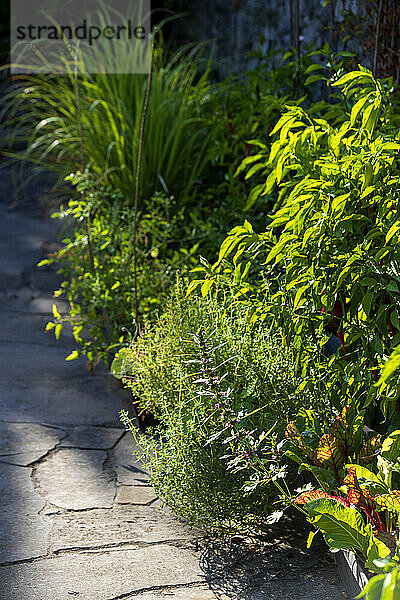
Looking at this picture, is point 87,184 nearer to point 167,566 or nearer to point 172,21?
point 167,566

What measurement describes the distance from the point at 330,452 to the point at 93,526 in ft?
2.52

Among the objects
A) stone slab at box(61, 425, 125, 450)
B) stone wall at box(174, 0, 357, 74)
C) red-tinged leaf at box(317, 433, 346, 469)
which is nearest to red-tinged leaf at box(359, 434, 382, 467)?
red-tinged leaf at box(317, 433, 346, 469)

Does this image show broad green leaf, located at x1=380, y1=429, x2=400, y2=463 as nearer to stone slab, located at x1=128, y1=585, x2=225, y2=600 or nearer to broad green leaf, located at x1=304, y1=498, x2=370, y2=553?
broad green leaf, located at x1=304, y1=498, x2=370, y2=553

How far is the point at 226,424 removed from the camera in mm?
1893

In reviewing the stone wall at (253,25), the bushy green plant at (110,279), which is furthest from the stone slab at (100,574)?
the stone wall at (253,25)

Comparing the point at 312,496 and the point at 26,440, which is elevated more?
the point at 312,496

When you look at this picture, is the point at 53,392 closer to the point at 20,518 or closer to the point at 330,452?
the point at 20,518

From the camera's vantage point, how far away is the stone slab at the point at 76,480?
2.24m

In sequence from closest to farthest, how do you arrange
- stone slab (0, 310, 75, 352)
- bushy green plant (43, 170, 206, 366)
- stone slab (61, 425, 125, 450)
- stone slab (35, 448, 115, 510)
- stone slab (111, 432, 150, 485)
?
stone slab (35, 448, 115, 510) < stone slab (111, 432, 150, 485) < stone slab (61, 425, 125, 450) < bushy green plant (43, 170, 206, 366) < stone slab (0, 310, 75, 352)

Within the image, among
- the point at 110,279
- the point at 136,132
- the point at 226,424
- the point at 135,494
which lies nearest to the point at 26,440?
the point at 135,494

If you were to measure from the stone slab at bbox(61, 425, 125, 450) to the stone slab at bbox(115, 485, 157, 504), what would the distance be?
295mm

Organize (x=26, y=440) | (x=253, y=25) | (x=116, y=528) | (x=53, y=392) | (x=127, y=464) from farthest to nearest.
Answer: (x=253, y=25) < (x=53, y=392) < (x=26, y=440) < (x=127, y=464) < (x=116, y=528)

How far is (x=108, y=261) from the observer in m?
3.26

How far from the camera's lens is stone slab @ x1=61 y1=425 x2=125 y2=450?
102 inches
